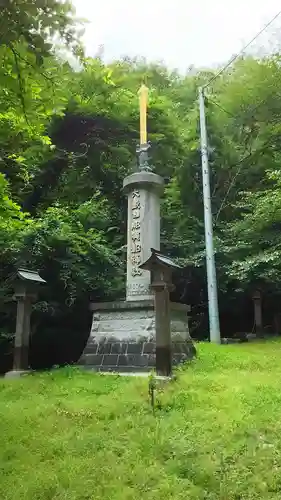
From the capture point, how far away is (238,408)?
4.57 metres

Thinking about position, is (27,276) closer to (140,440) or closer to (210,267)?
(140,440)

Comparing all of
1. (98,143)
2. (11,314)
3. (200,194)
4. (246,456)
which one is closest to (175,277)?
(200,194)

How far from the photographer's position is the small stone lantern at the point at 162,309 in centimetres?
578

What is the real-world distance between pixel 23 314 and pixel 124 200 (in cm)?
625

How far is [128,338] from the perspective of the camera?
7.06 m

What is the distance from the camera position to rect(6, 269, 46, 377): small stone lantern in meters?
6.95

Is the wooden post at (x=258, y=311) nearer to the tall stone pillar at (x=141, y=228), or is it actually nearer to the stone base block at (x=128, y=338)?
the stone base block at (x=128, y=338)

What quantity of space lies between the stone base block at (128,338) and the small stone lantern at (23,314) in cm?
95

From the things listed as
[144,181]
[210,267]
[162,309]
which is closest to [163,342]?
[162,309]

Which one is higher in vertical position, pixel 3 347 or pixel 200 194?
pixel 200 194

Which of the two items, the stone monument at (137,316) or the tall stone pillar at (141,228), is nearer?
the stone monument at (137,316)

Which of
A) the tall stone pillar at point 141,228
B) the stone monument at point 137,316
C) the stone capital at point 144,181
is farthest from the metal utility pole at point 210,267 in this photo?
the stone capital at point 144,181

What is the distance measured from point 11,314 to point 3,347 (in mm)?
734

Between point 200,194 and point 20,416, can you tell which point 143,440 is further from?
point 200,194
